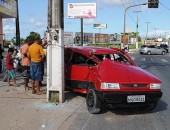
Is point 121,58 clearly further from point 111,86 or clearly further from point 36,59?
point 36,59

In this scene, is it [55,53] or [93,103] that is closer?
[93,103]

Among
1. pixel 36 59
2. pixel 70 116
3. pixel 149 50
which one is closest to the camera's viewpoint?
pixel 70 116

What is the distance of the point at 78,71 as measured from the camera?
10.3 metres

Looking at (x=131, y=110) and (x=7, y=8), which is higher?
(x=7, y=8)

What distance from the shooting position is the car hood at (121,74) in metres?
8.34

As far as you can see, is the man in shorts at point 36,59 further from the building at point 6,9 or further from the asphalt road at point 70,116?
the building at point 6,9

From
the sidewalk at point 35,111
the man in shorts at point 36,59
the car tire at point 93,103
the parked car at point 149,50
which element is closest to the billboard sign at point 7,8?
the sidewalk at point 35,111

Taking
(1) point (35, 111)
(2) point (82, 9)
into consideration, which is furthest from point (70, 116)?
(2) point (82, 9)

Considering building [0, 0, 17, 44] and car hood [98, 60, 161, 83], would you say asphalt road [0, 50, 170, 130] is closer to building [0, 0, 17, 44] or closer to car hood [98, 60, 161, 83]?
car hood [98, 60, 161, 83]

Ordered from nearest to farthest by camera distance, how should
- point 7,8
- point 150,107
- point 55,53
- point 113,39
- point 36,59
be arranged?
point 150,107 → point 55,53 → point 36,59 → point 7,8 → point 113,39

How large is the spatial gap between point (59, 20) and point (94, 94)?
2.54 metres

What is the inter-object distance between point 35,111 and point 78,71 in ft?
6.89

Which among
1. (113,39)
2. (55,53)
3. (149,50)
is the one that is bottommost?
(149,50)

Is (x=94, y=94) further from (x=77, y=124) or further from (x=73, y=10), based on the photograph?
(x=73, y=10)
